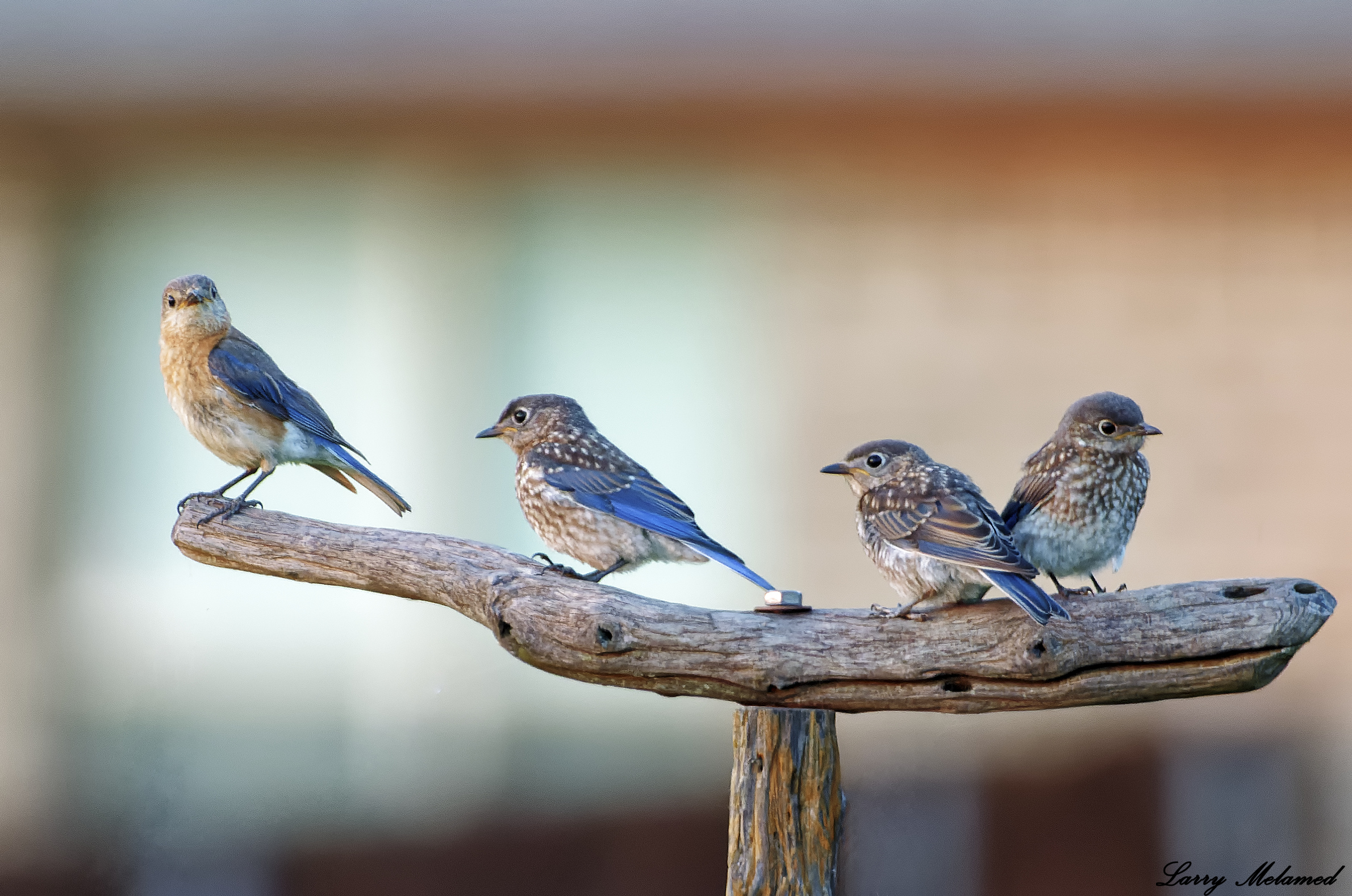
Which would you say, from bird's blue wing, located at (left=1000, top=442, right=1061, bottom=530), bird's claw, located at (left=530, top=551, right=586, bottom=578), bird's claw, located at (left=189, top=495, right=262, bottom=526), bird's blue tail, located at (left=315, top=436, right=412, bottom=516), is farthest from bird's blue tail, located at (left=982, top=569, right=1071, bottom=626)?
bird's claw, located at (left=189, top=495, right=262, bottom=526)

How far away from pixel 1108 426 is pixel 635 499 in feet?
4.60

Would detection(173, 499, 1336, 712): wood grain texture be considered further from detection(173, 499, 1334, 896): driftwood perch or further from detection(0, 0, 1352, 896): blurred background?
detection(0, 0, 1352, 896): blurred background

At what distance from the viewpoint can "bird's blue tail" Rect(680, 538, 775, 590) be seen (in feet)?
12.7

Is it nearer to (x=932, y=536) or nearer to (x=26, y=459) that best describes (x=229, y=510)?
(x=932, y=536)

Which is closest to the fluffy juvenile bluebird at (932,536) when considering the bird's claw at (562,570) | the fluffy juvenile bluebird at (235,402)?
the bird's claw at (562,570)

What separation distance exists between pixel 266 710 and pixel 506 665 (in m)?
→ 1.14

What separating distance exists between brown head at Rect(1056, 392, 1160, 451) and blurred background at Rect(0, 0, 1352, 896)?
2282 mm

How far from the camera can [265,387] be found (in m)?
4.78

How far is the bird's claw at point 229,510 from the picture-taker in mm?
4574

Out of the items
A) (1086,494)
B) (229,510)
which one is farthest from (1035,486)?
(229,510)

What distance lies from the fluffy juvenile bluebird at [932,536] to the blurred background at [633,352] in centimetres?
206

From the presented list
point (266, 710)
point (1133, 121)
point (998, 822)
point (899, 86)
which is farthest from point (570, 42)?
point (998, 822)

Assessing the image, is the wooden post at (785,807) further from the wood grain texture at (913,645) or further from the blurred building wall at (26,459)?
the blurred building wall at (26,459)

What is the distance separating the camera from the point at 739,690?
378 cm
